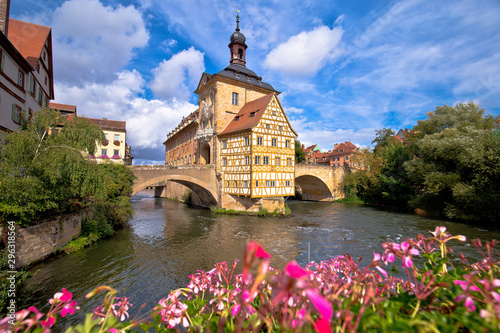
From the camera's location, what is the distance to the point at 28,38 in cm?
1523

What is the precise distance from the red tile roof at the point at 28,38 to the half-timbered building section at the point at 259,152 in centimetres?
1341

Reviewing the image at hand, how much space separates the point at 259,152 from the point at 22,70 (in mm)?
15014

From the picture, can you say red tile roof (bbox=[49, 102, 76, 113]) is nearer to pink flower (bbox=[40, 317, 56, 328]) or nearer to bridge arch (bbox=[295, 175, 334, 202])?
bridge arch (bbox=[295, 175, 334, 202])

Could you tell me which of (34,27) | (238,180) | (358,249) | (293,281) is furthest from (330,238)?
(34,27)

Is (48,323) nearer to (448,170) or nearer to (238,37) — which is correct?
(448,170)

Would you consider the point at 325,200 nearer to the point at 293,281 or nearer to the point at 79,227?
the point at 79,227

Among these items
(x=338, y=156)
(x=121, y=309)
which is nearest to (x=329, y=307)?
(x=121, y=309)

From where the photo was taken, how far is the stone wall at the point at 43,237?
7.47m

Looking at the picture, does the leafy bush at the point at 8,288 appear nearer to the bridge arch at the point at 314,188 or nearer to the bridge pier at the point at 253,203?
the bridge pier at the point at 253,203

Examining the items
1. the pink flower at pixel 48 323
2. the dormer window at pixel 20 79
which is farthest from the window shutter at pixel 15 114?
the pink flower at pixel 48 323

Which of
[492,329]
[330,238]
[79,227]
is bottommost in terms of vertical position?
[330,238]

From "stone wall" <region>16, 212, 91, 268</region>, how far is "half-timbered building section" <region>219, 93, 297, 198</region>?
38.7 feet

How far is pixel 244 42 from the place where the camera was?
1084 inches

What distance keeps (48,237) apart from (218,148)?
48.6 ft
